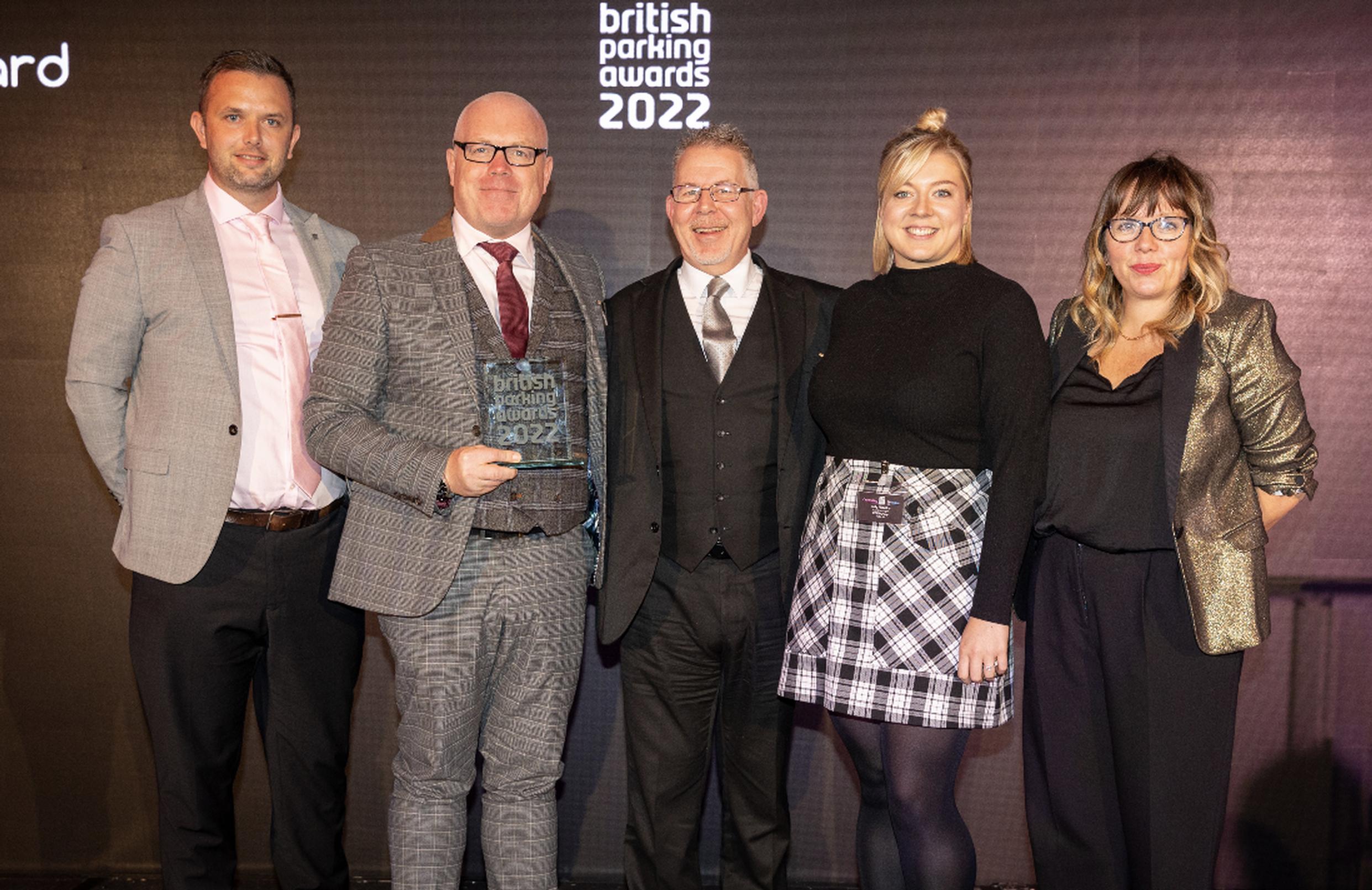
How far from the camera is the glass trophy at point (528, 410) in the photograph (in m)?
2.25

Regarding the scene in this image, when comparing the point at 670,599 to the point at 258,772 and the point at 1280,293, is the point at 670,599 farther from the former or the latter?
the point at 1280,293

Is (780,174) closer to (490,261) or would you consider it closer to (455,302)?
(490,261)

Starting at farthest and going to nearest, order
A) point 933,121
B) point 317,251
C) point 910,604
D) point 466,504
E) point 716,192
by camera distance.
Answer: point 317,251
point 716,192
point 466,504
point 933,121
point 910,604

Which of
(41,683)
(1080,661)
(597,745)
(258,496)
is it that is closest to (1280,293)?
(1080,661)

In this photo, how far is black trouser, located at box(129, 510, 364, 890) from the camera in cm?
253

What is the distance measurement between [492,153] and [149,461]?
3.64ft

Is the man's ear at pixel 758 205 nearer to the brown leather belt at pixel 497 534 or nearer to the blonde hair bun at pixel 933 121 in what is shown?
the blonde hair bun at pixel 933 121

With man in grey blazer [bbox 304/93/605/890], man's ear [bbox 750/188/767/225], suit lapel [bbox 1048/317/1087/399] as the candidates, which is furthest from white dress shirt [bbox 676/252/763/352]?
suit lapel [bbox 1048/317/1087/399]

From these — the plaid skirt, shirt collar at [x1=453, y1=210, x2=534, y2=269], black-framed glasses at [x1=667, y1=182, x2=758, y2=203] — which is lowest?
the plaid skirt

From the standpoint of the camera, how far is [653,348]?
8.19ft

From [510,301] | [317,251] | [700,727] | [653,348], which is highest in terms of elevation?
[317,251]

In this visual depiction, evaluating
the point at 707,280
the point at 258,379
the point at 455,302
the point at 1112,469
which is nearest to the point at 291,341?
the point at 258,379

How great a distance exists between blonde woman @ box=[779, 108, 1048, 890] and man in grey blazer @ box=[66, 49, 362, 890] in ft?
→ 4.22

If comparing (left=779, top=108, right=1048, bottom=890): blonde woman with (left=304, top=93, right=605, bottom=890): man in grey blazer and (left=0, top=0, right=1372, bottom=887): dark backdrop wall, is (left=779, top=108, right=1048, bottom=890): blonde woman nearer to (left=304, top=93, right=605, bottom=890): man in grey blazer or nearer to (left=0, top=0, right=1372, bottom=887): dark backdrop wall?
(left=304, top=93, right=605, bottom=890): man in grey blazer
